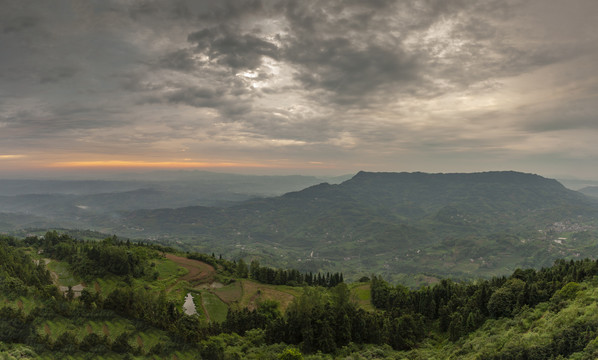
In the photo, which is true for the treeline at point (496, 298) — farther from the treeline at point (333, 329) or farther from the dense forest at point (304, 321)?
the treeline at point (333, 329)

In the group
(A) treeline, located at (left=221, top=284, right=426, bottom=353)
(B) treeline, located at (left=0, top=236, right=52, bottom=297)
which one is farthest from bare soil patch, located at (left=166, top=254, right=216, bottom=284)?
(A) treeline, located at (left=221, top=284, right=426, bottom=353)

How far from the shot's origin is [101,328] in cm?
5978

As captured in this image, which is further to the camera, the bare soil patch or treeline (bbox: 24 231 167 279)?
the bare soil patch

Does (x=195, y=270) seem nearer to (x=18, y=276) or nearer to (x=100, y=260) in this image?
(x=100, y=260)

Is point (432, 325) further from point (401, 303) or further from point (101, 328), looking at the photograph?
point (101, 328)

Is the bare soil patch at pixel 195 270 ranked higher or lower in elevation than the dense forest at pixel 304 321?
lower

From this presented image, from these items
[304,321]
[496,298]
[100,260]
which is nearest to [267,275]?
[304,321]

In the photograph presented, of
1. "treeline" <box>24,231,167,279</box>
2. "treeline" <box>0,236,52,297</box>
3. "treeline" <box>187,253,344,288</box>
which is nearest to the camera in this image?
"treeline" <box>0,236,52,297</box>

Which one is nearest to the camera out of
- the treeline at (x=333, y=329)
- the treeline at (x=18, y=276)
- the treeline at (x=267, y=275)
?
the treeline at (x=18, y=276)

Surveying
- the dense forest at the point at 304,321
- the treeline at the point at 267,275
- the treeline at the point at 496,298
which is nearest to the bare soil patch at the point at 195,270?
the treeline at the point at 267,275

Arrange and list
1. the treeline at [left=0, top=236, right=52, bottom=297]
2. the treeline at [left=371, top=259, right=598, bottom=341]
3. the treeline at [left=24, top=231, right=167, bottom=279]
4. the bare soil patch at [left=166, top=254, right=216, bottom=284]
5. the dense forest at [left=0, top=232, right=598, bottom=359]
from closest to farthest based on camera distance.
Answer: the dense forest at [left=0, top=232, right=598, bottom=359] < the treeline at [left=0, top=236, right=52, bottom=297] < the treeline at [left=371, top=259, right=598, bottom=341] < the treeline at [left=24, top=231, right=167, bottom=279] < the bare soil patch at [left=166, top=254, right=216, bottom=284]

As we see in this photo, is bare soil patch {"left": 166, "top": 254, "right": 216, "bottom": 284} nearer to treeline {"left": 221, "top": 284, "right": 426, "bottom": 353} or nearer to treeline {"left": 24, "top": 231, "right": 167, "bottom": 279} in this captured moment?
treeline {"left": 24, "top": 231, "right": 167, "bottom": 279}

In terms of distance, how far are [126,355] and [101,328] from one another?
18399 millimetres

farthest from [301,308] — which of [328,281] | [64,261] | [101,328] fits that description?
[64,261]
